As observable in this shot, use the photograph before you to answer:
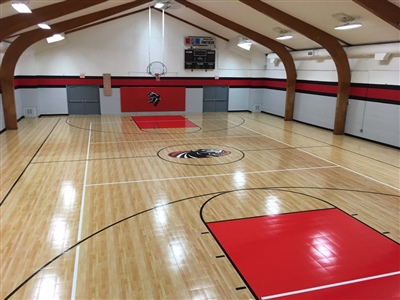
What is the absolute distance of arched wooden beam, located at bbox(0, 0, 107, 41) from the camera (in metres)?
8.67

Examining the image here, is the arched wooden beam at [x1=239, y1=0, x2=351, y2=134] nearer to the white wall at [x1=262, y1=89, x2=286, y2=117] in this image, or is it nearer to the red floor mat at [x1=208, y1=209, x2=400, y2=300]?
the white wall at [x1=262, y1=89, x2=286, y2=117]

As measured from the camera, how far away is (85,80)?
1650 centimetres

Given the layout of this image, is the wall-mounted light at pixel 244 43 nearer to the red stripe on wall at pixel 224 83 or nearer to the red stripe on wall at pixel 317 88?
A: the red stripe on wall at pixel 224 83

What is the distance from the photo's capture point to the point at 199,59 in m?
17.8

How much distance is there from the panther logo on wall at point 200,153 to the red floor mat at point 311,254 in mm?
4205

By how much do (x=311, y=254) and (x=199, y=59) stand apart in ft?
48.1

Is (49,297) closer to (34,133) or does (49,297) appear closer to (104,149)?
(104,149)

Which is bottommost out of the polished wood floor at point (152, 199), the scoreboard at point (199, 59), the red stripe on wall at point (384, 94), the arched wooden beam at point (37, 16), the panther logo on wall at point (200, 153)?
the polished wood floor at point (152, 199)

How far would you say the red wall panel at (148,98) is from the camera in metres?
17.3

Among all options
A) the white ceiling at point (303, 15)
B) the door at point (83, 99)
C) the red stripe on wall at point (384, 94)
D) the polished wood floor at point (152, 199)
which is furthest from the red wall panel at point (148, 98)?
the red stripe on wall at point (384, 94)

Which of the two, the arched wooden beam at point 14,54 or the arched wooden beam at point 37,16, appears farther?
the arched wooden beam at point 14,54

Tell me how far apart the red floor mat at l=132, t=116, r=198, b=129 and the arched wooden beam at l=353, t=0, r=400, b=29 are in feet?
27.5

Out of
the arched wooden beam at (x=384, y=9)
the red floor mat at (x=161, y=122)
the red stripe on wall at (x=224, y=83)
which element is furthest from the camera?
the red floor mat at (x=161, y=122)

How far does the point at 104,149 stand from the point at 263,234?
651 cm
